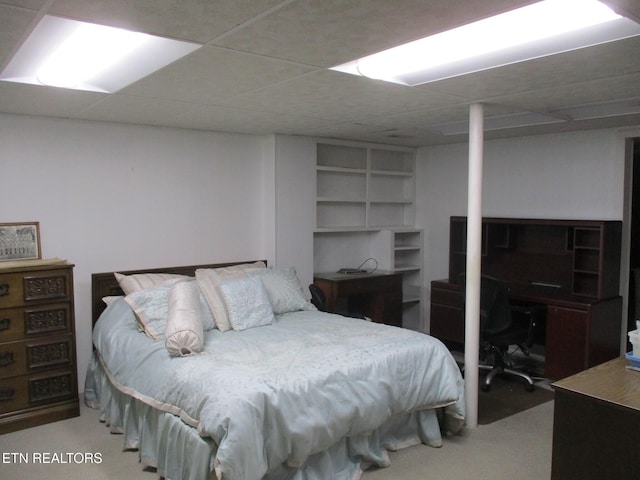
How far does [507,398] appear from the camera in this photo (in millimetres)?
4078

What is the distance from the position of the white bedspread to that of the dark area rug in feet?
2.08

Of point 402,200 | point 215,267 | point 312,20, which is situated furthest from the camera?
point 402,200

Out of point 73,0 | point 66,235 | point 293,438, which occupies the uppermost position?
point 73,0

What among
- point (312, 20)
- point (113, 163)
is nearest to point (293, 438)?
point (312, 20)

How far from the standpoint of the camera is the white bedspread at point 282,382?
7.88ft

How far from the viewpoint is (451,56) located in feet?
8.45

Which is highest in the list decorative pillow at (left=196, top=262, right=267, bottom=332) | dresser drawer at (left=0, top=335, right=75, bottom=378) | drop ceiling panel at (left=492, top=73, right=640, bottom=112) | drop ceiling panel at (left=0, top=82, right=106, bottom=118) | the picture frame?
drop ceiling panel at (left=492, top=73, right=640, bottom=112)

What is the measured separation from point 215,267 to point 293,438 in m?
2.36

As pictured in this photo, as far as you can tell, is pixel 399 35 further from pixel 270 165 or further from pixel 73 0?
pixel 270 165

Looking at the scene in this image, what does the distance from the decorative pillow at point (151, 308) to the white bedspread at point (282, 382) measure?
0.08 m

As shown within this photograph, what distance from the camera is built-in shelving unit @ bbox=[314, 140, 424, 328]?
5.48 metres

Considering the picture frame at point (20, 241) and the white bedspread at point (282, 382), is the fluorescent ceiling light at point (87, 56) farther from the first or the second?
the white bedspread at point (282, 382)

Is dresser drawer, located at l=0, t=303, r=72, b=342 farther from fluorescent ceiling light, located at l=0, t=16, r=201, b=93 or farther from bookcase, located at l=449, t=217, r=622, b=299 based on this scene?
bookcase, located at l=449, t=217, r=622, b=299

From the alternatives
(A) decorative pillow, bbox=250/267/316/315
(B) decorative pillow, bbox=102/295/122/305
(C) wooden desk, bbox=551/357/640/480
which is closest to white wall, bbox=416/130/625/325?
(A) decorative pillow, bbox=250/267/316/315
